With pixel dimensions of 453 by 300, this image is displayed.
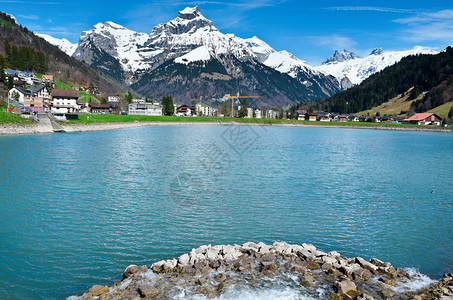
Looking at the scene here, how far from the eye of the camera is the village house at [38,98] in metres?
122

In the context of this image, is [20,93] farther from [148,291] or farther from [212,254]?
[148,291]

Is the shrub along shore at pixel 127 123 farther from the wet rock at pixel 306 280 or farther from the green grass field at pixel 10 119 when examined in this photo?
the wet rock at pixel 306 280

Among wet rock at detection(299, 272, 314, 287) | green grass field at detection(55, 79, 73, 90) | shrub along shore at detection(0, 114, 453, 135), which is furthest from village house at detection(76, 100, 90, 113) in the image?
wet rock at detection(299, 272, 314, 287)

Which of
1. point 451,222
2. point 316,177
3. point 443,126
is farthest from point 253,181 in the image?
point 443,126

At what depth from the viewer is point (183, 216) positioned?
62.5 ft

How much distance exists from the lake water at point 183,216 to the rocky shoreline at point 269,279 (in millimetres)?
1480

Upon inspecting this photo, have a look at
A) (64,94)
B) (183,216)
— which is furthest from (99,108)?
(183,216)

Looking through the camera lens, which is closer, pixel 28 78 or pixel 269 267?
pixel 269 267

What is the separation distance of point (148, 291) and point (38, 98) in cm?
14264

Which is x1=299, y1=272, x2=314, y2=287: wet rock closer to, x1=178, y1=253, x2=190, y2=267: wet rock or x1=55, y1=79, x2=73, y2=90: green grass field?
x1=178, y1=253, x2=190, y2=267: wet rock

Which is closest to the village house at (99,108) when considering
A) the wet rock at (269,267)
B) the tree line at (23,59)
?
the tree line at (23,59)

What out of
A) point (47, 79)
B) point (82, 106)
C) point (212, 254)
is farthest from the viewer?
point (47, 79)

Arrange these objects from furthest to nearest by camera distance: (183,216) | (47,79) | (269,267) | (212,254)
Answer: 1. (47,79)
2. (183,216)
3. (212,254)
4. (269,267)

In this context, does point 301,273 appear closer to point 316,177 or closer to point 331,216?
point 331,216
